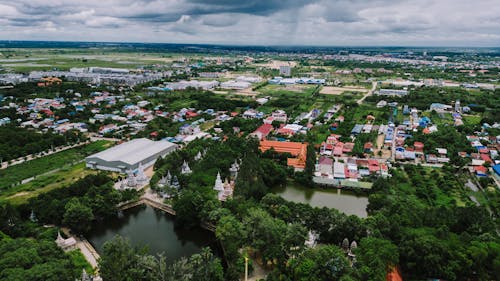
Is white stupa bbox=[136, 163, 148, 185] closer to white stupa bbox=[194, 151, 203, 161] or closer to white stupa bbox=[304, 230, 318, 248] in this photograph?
white stupa bbox=[194, 151, 203, 161]

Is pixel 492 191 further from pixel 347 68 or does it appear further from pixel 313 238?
pixel 347 68

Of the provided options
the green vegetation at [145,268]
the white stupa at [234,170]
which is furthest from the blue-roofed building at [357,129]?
the green vegetation at [145,268]

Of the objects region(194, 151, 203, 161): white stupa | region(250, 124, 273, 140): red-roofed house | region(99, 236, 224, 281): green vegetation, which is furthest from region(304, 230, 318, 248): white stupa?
region(250, 124, 273, 140): red-roofed house

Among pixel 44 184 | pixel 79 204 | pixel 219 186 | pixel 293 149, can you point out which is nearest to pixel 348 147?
pixel 293 149

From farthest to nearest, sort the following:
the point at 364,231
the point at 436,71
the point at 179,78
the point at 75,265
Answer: the point at 436,71 < the point at 179,78 < the point at 364,231 < the point at 75,265

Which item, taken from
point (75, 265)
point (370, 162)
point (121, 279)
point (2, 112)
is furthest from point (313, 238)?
point (2, 112)

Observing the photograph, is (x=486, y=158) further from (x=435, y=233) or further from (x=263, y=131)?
(x=263, y=131)
